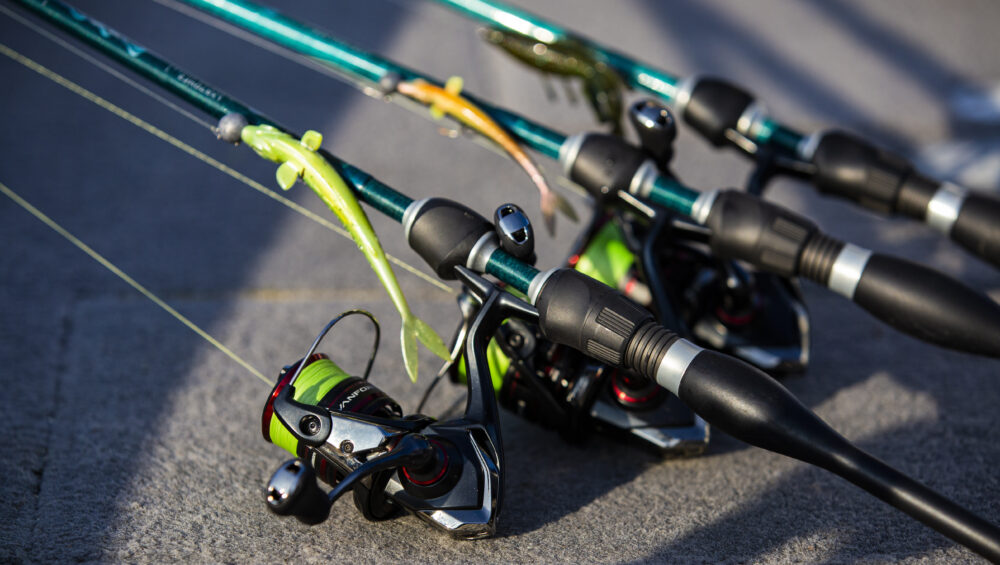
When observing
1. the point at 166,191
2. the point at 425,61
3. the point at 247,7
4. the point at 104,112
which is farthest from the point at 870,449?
the point at 104,112

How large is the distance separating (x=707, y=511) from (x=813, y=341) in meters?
0.52

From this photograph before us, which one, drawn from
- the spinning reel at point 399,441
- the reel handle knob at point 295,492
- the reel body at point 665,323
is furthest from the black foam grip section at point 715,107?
the reel handle knob at point 295,492

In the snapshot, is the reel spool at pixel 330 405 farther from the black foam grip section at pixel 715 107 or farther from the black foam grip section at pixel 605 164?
the black foam grip section at pixel 715 107

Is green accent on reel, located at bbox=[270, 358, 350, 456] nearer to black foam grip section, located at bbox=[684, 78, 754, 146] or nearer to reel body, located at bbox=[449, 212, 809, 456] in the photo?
reel body, located at bbox=[449, 212, 809, 456]

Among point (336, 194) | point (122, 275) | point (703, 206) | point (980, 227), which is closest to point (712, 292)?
point (703, 206)

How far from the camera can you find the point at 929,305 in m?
1.12

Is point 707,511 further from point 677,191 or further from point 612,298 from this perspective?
point 677,191

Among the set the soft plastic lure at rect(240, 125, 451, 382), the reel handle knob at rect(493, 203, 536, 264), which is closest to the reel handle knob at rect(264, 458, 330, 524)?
the soft plastic lure at rect(240, 125, 451, 382)

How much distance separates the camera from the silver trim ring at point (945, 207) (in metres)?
1.31

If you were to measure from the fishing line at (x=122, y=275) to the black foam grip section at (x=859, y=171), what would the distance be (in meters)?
0.94

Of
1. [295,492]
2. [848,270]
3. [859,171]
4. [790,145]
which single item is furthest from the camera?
[790,145]

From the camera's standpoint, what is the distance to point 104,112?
2.14m

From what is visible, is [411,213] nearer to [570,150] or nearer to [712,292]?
[570,150]

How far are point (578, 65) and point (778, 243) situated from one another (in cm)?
59
